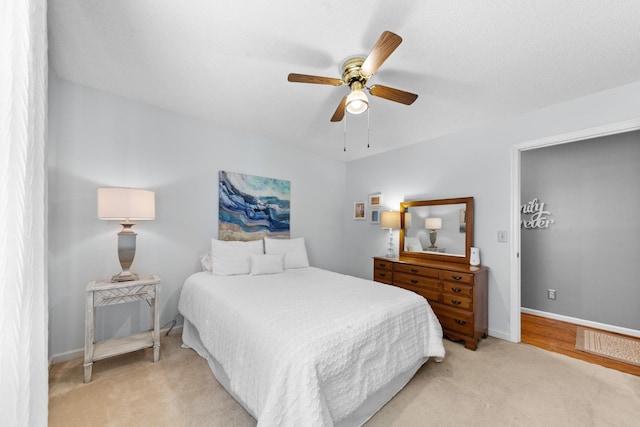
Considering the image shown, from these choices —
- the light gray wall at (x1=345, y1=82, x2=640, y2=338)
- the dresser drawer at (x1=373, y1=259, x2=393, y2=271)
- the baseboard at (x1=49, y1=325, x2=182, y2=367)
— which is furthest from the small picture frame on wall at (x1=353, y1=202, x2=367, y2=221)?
the baseboard at (x1=49, y1=325, x2=182, y2=367)

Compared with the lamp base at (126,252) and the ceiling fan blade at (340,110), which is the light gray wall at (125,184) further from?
the ceiling fan blade at (340,110)

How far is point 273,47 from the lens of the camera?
5.91ft

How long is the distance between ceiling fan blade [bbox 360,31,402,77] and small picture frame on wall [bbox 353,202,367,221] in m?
2.92

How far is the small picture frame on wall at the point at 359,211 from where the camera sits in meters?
4.46

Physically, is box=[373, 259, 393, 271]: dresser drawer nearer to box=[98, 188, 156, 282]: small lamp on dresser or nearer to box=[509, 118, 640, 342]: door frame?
box=[509, 118, 640, 342]: door frame

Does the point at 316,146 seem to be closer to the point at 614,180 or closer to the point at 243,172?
the point at 243,172

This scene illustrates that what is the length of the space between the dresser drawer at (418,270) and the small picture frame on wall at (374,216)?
104 centimetres

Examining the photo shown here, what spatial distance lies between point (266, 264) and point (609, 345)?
3.69 metres

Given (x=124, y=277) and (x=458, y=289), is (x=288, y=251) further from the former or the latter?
(x=458, y=289)

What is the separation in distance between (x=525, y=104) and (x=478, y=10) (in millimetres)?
1565

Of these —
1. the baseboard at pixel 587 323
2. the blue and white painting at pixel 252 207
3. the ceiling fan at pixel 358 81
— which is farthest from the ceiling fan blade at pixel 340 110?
the baseboard at pixel 587 323

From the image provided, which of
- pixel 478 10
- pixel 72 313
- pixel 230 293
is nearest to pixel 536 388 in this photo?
pixel 230 293

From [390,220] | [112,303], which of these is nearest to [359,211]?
[390,220]

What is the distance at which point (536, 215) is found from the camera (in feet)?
12.0
